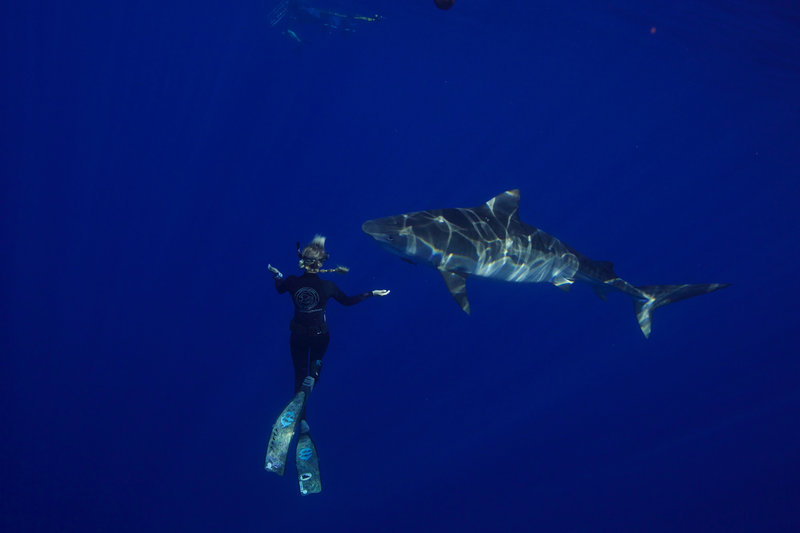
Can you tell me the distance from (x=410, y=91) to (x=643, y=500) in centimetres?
5930

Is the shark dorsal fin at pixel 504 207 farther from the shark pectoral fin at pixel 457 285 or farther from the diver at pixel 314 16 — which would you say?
the diver at pixel 314 16

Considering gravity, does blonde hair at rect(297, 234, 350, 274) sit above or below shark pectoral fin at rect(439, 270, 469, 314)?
above

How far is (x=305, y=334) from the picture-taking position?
7.45 m

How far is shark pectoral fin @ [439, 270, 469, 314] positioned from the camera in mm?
7773

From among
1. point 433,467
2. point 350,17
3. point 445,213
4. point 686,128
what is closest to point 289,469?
point 433,467

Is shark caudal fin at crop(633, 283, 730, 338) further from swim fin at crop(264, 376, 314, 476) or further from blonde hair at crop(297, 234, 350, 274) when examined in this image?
swim fin at crop(264, 376, 314, 476)

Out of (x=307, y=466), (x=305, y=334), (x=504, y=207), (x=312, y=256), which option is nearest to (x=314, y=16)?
(x=504, y=207)

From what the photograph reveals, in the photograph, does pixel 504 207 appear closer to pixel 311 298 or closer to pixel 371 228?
pixel 371 228

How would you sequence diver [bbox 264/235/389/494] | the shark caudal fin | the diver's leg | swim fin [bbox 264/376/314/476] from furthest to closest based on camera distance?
the shark caudal fin, the diver's leg, diver [bbox 264/235/389/494], swim fin [bbox 264/376/314/476]

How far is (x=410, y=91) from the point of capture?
62.8 metres

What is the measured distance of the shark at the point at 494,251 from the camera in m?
7.98

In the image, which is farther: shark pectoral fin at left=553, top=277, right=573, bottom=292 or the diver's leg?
shark pectoral fin at left=553, top=277, right=573, bottom=292

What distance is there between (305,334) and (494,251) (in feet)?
13.7

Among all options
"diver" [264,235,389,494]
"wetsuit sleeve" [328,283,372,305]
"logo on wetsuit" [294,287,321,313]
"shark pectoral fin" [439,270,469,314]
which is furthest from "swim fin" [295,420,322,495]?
"shark pectoral fin" [439,270,469,314]
